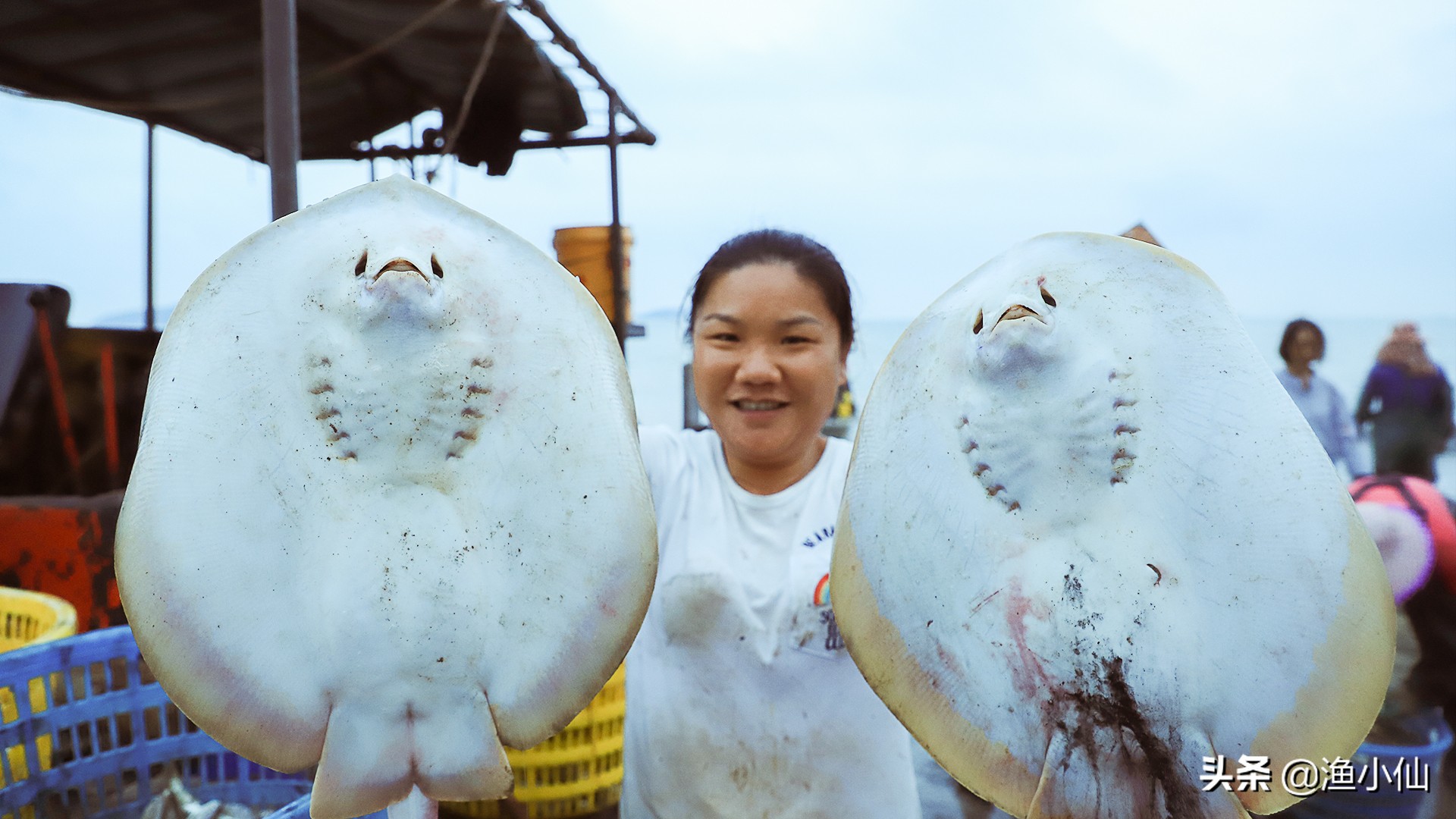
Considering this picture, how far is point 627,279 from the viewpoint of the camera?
3.96 m

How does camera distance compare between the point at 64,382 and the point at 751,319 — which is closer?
the point at 751,319

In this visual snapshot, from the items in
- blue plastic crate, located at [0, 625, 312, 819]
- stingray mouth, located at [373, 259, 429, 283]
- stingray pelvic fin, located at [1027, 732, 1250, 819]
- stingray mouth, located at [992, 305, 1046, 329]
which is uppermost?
stingray mouth, located at [373, 259, 429, 283]

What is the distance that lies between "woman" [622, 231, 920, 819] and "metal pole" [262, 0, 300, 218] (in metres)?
0.77

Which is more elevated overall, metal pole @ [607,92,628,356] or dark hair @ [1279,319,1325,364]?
metal pole @ [607,92,628,356]

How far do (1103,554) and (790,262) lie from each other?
0.55m

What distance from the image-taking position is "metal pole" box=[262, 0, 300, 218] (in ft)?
4.28

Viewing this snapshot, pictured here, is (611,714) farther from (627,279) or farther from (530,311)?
(627,279)

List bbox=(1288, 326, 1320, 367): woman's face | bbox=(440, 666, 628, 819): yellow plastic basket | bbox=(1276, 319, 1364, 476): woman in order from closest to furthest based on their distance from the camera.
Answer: bbox=(440, 666, 628, 819): yellow plastic basket → bbox=(1276, 319, 1364, 476): woman → bbox=(1288, 326, 1320, 367): woman's face

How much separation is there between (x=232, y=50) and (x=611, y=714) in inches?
124

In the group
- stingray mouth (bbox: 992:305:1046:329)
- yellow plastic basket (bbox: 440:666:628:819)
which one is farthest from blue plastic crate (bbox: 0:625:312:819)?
stingray mouth (bbox: 992:305:1046:329)

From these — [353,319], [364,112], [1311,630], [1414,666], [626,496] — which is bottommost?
[1414,666]

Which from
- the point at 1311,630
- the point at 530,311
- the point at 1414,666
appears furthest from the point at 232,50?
the point at 1414,666

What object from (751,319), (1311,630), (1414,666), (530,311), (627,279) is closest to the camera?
(1311,630)

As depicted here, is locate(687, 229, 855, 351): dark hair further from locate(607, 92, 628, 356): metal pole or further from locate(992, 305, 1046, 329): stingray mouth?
locate(607, 92, 628, 356): metal pole
